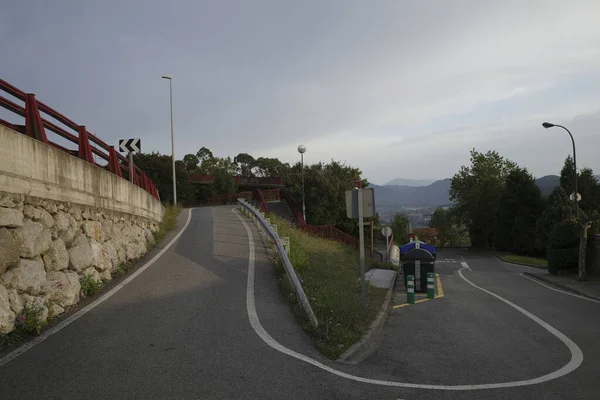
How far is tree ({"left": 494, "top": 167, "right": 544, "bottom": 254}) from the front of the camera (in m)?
49.9

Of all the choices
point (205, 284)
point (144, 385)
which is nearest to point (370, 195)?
point (205, 284)

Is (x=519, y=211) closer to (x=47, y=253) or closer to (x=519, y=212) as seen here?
(x=519, y=212)

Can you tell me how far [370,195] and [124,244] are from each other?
6233mm

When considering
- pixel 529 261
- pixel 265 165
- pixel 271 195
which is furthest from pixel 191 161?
pixel 529 261

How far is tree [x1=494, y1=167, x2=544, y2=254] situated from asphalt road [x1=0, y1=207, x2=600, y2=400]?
43.4m

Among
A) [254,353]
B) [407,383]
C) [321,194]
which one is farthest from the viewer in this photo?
[321,194]

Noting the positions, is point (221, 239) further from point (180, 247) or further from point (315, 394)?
point (315, 394)

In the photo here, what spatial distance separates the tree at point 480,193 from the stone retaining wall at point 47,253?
2257 inches

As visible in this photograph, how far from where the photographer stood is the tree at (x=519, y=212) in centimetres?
4994

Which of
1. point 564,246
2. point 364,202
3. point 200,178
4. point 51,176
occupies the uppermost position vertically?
point 200,178

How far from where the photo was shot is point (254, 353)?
586 centimetres

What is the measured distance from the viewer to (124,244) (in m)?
11.0

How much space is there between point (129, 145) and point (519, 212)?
48.6 metres

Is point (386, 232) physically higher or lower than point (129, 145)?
lower
